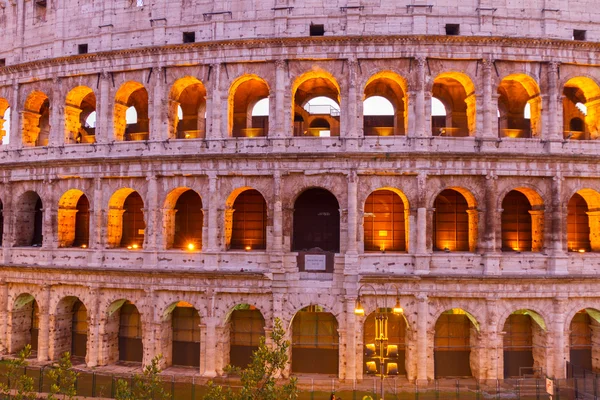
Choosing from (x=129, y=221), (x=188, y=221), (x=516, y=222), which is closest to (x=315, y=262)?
(x=188, y=221)

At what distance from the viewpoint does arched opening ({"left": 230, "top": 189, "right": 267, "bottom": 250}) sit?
Answer: 24.3m

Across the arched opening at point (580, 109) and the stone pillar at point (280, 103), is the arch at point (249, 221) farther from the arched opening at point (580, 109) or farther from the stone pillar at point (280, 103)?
the arched opening at point (580, 109)

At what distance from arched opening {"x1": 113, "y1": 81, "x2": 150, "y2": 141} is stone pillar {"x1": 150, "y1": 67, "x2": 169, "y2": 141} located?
1.42 meters

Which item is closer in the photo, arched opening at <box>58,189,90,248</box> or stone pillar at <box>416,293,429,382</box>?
stone pillar at <box>416,293,429,382</box>

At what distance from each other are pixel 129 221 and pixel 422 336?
16.2 meters

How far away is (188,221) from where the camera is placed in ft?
82.2

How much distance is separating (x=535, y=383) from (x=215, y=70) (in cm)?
2039

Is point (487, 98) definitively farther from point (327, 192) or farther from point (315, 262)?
point (315, 262)

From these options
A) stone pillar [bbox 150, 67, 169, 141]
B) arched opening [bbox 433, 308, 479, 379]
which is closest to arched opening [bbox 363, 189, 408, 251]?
arched opening [bbox 433, 308, 479, 379]

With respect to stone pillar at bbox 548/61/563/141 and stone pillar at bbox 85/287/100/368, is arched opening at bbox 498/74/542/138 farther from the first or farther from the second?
stone pillar at bbox 85/287/100/368

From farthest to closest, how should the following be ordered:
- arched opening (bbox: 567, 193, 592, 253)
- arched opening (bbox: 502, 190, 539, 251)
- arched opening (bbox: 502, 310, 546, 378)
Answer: arched opening (bbox: 567, 193, 592, 253)
arched opening (bbox: 502, 190, 539, 251)
arched opening (bbox: 502, 310, 546, 378)

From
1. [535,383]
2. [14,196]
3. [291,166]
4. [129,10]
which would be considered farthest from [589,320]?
[14,196]

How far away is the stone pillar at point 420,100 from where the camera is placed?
22000 mm

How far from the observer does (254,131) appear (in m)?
25.0
